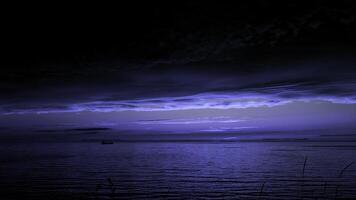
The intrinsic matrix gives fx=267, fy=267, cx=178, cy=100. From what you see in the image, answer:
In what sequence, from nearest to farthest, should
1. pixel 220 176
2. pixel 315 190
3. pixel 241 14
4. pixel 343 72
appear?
pixel 241 14 < pixel 343 72 < pixel 315 190 < pixel 220 176

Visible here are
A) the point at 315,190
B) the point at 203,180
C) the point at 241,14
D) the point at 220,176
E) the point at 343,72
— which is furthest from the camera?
the point at 220,176

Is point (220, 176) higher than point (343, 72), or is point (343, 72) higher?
point (343, 72)

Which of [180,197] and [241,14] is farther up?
[241,14]

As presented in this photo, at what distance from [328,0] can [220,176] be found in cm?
3105

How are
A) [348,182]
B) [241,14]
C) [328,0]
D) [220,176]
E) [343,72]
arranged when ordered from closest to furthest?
[328,0]
[241,14]
[343,72]
[348,182]
[220,176]

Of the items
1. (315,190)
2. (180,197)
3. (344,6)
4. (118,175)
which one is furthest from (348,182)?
(118,175)

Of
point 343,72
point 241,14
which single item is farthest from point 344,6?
point 343,72

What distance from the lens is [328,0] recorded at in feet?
29.1

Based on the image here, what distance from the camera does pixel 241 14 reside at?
992cm

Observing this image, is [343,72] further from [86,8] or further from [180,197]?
[86,8]

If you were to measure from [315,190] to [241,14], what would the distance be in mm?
23574

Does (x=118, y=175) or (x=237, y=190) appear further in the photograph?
(x=118, y=175)

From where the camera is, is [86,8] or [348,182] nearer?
[86,8]

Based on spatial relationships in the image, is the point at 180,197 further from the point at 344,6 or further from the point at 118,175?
the point at 344,6
